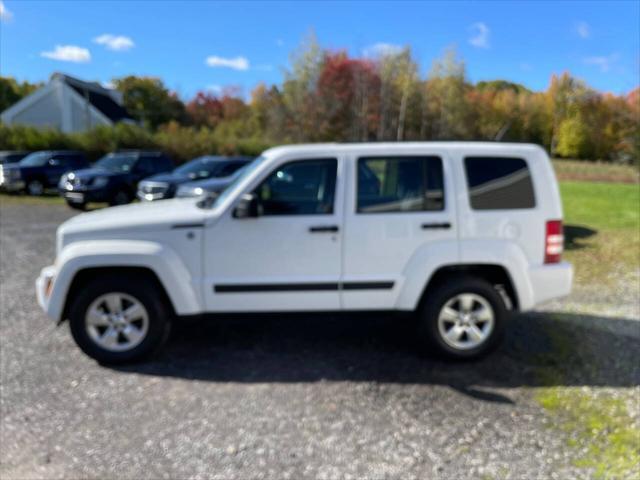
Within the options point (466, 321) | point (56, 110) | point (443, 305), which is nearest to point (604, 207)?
point (466, 321)

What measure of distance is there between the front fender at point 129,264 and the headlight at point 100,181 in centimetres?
1137

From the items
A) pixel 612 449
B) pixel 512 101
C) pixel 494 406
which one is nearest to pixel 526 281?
pixel 494 406

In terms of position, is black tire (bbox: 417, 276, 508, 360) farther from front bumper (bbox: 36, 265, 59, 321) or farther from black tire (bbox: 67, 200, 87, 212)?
black tire (bbox: 67, 200, 87, 212)

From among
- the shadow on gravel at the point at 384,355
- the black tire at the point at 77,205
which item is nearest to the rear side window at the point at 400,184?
the shadow on gravel at the point at 384,355

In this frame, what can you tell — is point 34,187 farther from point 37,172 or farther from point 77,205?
point 77,205

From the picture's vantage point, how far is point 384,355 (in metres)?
4.49

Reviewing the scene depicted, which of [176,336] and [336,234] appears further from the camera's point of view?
[176,336]

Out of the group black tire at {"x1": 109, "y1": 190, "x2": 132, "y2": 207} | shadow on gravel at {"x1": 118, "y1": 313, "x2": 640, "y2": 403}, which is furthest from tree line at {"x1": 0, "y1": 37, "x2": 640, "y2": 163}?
shadow on gravel at {"x1": 118, "y1": 313, "x2": 640, "y2": 403}

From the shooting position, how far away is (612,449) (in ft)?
10.3

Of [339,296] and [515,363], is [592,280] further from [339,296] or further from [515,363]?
[339,296]

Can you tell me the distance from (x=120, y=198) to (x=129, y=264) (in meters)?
12.0

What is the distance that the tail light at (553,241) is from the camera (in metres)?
4.30

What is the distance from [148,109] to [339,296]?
206ft

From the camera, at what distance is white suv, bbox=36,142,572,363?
13.6 feet
